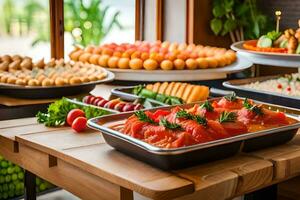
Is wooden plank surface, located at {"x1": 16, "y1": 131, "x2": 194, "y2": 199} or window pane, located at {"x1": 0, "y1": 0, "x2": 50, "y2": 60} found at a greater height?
window pane, located at {"x1": 0, "y1": 0, "x2": 50, "y2": 60}

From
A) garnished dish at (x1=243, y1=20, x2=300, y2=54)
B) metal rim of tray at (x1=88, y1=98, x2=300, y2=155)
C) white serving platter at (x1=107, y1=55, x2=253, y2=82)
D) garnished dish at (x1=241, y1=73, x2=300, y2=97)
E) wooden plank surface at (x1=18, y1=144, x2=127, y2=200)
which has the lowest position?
wooden plank surface at (x1=18, y1=144, x2=127, y2=200)

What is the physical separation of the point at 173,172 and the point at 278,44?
76.9 inches

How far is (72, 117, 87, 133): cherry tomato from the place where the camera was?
188cm

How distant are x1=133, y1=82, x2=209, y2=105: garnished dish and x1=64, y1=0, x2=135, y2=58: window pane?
2.29 meters

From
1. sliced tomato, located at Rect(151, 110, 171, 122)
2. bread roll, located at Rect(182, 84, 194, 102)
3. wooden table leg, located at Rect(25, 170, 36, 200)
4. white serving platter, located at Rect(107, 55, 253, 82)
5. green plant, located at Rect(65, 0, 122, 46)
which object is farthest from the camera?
green plant, located at Rect(65, 0, 122, 46)

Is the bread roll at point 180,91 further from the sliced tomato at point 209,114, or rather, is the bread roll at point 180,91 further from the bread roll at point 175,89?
Answer: the sliced tomato at point 209,114

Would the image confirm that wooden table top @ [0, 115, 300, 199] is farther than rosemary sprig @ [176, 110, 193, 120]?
No

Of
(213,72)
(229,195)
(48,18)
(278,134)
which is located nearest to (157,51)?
(213,72)

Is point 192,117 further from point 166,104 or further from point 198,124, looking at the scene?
point 166,104

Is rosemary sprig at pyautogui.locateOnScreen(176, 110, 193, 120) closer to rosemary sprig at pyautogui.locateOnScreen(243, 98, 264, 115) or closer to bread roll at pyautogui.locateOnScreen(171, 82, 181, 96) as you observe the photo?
rosemary sprig at pyautogui.locateOnScreen(243, 98, 264, 115)

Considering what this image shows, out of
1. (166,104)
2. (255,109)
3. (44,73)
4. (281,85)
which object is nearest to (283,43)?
(281,85)

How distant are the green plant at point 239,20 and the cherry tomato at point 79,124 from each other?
3.82m

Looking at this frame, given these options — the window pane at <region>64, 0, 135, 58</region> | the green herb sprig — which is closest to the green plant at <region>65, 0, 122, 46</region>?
the window pane at <region>64, 0, 135, 58</region>

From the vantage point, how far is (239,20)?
18.7 ft
